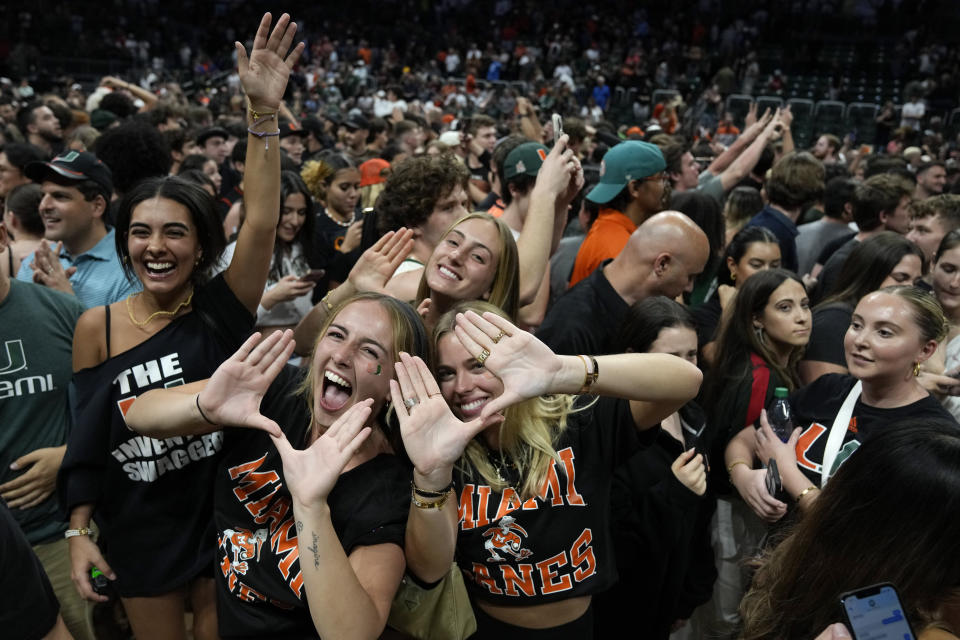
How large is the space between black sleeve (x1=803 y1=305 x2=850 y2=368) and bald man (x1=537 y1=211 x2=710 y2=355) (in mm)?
601

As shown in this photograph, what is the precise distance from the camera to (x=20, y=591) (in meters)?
1.53

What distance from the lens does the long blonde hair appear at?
6.66 feet

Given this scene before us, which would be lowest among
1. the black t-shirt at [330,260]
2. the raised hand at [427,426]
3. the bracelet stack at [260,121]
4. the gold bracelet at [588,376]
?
the black t-shirt at [330,260]

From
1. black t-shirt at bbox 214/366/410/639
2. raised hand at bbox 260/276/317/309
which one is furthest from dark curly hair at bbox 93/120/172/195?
black t-shirt at bbox 214/366/410/639

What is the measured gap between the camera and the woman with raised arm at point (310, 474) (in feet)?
5.46

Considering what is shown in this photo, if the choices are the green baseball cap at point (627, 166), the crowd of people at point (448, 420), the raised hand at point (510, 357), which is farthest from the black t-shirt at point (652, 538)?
the green baseball cap at point (627, 166)

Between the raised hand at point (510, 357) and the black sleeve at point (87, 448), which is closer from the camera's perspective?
the raised hand at point (510, 357)

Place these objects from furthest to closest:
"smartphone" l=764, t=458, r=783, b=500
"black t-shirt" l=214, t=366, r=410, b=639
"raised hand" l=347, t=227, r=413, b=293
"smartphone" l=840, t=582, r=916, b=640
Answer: "raised hand" l=347, t=227, r=413, b=293, "smartphone" l=764, t=458, r=783, b=500, "black t-shirt" l=214, t=366, r=410, b=639, "smartphone" l=840, t=582, r=916, b=640

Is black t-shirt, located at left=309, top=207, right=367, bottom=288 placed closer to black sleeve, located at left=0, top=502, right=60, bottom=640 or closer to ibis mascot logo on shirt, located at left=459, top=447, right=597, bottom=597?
Result: ibis mascot logo on shirt, located at left=459, top=447, right=597, bottom=597

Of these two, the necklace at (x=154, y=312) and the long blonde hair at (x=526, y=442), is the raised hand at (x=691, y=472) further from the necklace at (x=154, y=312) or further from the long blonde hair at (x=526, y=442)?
the necklace at (x=154, y=312)

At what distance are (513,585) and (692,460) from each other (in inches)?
29.5

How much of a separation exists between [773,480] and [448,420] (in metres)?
1.32

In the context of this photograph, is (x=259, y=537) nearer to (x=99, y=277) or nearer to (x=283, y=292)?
(x=283, y=292)

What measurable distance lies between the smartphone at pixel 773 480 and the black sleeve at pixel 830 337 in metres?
0.83
